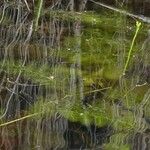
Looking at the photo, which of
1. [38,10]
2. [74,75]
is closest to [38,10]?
[38,10]

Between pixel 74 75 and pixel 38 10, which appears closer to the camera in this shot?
pixel 74 75

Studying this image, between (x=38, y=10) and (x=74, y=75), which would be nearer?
(x=74, y=75)

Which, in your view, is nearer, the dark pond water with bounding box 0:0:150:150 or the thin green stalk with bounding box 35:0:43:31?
the dark pond water with bounding box 0:0:150:150

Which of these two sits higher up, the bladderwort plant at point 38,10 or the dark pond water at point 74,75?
the bladderwort plant at point 38,10

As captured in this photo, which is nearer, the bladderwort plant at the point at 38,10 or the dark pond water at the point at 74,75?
the dark pond water at the point at 74,75

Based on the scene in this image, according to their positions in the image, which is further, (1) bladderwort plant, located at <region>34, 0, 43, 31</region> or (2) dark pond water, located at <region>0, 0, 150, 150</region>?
(1) bladderwort plant, located at <region>34, 0, 43, 31</region>

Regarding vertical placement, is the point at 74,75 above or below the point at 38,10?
below

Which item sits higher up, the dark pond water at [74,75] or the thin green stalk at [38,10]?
the thin green stalk at [38,10]

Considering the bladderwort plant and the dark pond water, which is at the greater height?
the bladderwort plant

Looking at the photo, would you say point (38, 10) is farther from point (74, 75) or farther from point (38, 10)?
point (74, 75)
